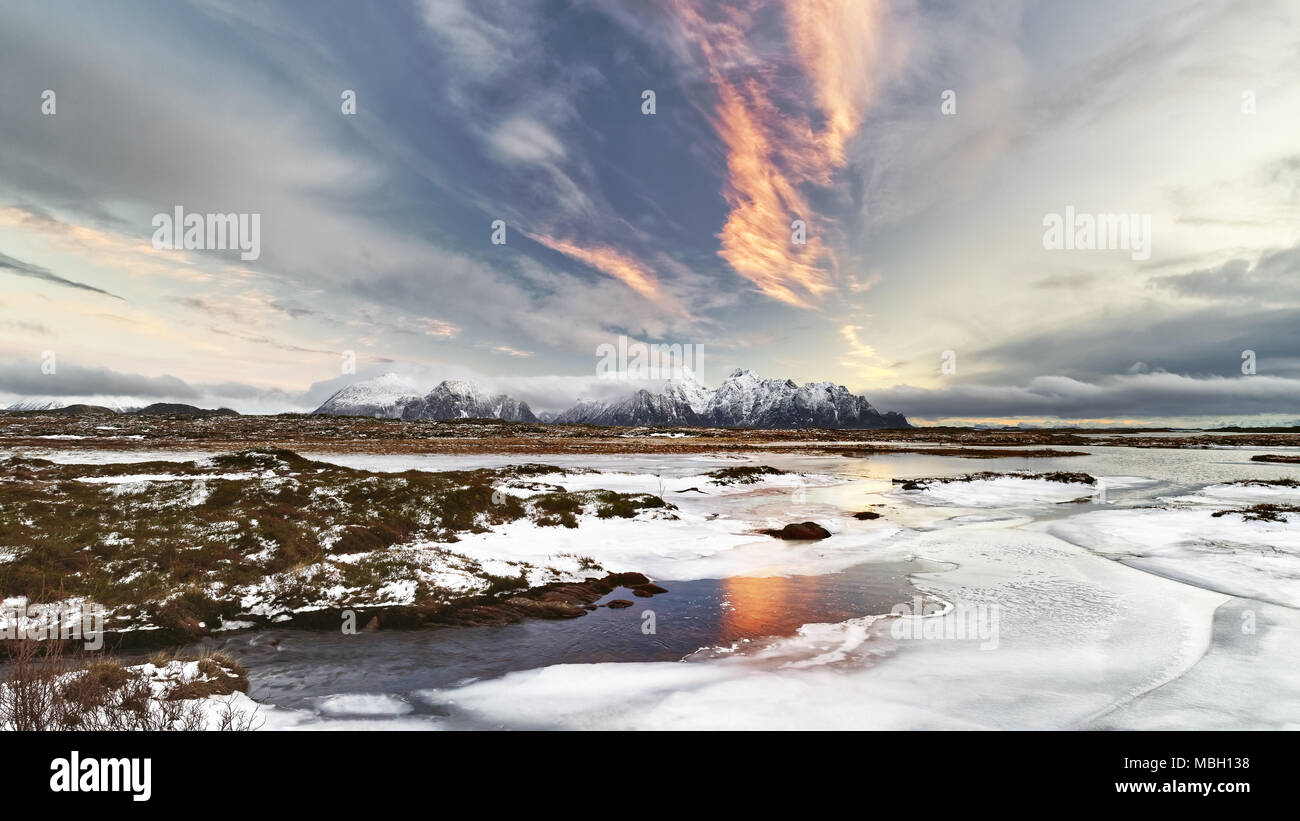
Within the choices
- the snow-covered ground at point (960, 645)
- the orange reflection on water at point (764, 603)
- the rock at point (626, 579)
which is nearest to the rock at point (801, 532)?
the snow-covered ground at point (960, 645)

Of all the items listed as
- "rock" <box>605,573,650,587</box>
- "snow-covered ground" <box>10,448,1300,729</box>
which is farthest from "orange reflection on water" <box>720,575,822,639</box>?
"rock" <box>605,573,650,587</box>

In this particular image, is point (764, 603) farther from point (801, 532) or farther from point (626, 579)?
point (801, 532)

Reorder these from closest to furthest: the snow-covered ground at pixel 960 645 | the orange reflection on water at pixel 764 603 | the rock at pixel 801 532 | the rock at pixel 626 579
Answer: the snow-covered ground at pixel 960 645 → the orange reflection on water at pixel 764 603 → the rock at pixel 626 579 → the rock at pixel 801 532

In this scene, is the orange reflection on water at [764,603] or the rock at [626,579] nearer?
the orange reflection on water at [764,603]

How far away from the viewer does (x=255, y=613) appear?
12.9 meters

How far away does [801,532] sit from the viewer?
75.3 feet

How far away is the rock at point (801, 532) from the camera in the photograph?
22.7 m

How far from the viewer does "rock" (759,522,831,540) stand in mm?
22734

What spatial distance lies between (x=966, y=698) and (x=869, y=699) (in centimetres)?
166

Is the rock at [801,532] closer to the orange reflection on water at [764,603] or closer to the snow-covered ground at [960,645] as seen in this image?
the snow-covered ground at [960,645]

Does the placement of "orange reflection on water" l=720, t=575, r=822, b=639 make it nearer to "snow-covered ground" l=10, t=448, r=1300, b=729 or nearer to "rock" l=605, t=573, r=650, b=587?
"snow-covered ground" l=10, t=448, r=1300, b=729
